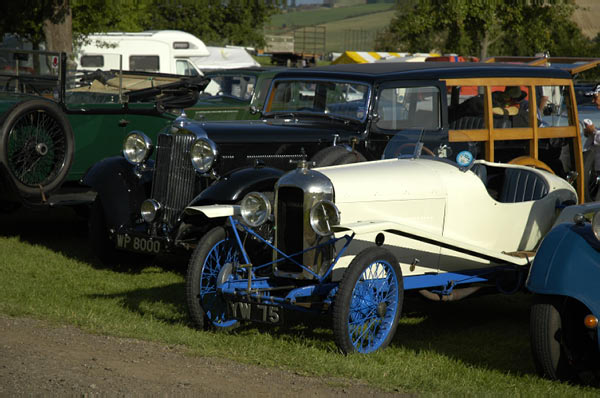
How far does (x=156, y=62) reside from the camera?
818 inches

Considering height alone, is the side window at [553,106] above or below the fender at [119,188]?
above

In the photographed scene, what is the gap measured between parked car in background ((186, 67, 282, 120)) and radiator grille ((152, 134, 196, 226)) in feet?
14.0

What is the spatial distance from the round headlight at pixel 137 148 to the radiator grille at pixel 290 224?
2.38m

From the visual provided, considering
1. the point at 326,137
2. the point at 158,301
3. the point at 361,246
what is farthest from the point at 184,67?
the point at 361,246

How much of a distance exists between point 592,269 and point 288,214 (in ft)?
6.14

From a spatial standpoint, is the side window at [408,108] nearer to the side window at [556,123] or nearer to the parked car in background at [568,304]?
the side window at [556,123]

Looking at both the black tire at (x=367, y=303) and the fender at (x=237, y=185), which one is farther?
the fender at (x=237, y=185)

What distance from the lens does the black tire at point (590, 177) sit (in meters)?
8.52

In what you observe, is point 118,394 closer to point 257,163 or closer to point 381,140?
point 257,163

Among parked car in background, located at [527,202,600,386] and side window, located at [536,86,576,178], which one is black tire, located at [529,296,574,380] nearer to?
→ parked car in background, located at [527,202,600,386]

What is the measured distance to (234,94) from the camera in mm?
13430

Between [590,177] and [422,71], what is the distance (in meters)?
2.27

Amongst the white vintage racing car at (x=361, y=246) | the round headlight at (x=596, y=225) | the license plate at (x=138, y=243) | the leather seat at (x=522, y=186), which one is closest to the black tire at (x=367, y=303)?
the white vintage racing car at (x=361, y=246)

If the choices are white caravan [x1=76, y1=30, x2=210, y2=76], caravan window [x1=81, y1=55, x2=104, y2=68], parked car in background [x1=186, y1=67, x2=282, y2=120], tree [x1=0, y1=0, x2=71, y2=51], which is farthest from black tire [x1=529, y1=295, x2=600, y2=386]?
caravan window [x1=81, y1=55, x2=104, y2=68]
